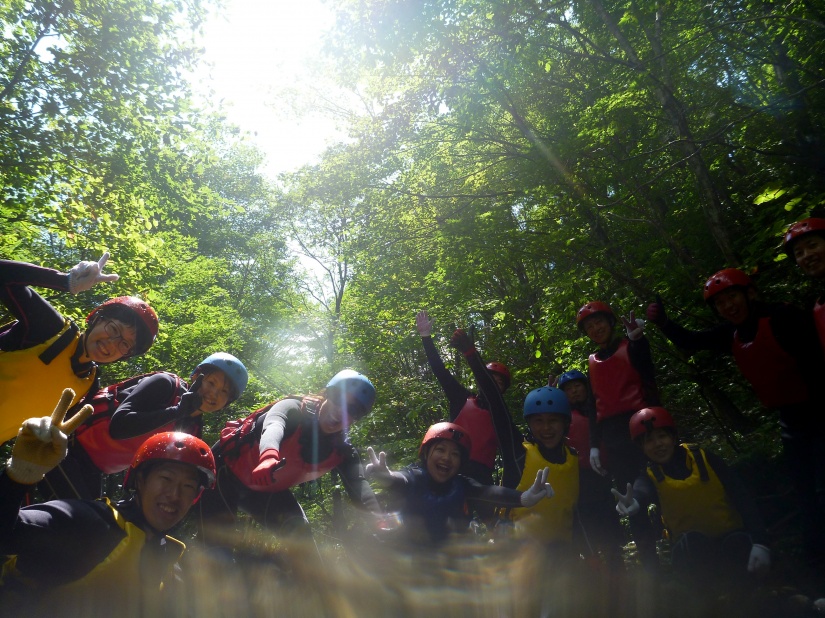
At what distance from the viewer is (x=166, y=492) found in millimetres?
3250

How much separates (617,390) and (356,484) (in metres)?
2.91

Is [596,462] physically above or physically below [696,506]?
above

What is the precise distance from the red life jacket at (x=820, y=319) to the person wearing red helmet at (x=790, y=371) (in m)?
0.11

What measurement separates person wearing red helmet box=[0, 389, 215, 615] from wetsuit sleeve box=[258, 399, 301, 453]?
583 millimetres

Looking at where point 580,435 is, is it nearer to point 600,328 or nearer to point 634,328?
point 600,328

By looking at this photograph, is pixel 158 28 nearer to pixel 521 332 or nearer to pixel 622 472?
pixel 521 332

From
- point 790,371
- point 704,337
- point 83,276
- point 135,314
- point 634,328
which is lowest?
point 790,371

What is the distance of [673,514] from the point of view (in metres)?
4.62

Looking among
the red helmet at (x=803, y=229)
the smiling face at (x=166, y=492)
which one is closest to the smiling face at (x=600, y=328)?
the red helmet at (x=803, y=229)

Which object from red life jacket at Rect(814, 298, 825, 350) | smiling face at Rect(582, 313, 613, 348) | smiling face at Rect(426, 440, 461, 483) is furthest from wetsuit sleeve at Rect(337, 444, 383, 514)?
red life jacket at Rect(814, 298, 825, 350)

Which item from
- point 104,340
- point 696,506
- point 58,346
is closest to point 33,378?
point 58,346

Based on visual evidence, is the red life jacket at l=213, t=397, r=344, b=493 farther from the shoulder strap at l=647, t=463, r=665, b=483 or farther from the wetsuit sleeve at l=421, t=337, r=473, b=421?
the shoulder strap at l=647, t=463, r=665, b=483

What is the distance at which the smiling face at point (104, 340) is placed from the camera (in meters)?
4.20

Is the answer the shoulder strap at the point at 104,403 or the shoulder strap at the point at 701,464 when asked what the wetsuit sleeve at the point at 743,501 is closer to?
the shoulder strap at the point at 701,464
